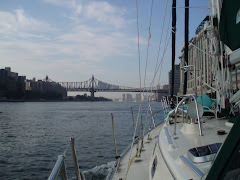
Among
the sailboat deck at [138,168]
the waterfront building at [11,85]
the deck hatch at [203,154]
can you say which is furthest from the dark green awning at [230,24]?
the waterfront building at [11,85]

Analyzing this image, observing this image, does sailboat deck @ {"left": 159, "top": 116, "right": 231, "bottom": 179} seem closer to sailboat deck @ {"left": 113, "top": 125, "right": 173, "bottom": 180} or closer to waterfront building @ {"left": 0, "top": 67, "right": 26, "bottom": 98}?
sailboat deck @ {"left": 113, "top": 125, "right": 173, "bottom": 180}

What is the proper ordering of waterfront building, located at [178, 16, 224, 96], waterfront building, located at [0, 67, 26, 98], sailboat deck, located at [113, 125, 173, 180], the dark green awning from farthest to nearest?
waterfront building, located at [0, 67, 26, 98] < waterfront building, located at [178, 16, 224, 96] < sailboat deck, located at [113, 125, 173, 180] < the dark green awning

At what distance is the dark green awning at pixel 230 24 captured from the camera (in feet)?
5.96

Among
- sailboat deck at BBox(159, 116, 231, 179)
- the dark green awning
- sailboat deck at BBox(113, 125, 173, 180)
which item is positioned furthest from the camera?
sailboat deck at BBox(113, 125, 173, 180)

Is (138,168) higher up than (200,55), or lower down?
lower down

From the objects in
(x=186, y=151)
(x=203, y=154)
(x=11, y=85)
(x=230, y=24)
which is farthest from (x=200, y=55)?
(x=11, y=85)

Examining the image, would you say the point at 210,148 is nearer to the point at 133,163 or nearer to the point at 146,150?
the point at 133,163

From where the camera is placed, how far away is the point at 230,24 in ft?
6.64

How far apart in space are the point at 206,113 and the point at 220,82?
43.3 inches

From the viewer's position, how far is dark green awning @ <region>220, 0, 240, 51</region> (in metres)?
1.82

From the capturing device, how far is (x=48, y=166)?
6.89m

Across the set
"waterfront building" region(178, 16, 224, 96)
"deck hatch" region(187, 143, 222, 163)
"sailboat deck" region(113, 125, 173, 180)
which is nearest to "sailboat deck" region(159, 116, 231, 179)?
"deck hatch" region(187, 143, 222, 163)

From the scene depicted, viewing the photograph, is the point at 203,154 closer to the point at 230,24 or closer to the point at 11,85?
the point at 230,24

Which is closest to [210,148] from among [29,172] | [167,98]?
[167,98]
